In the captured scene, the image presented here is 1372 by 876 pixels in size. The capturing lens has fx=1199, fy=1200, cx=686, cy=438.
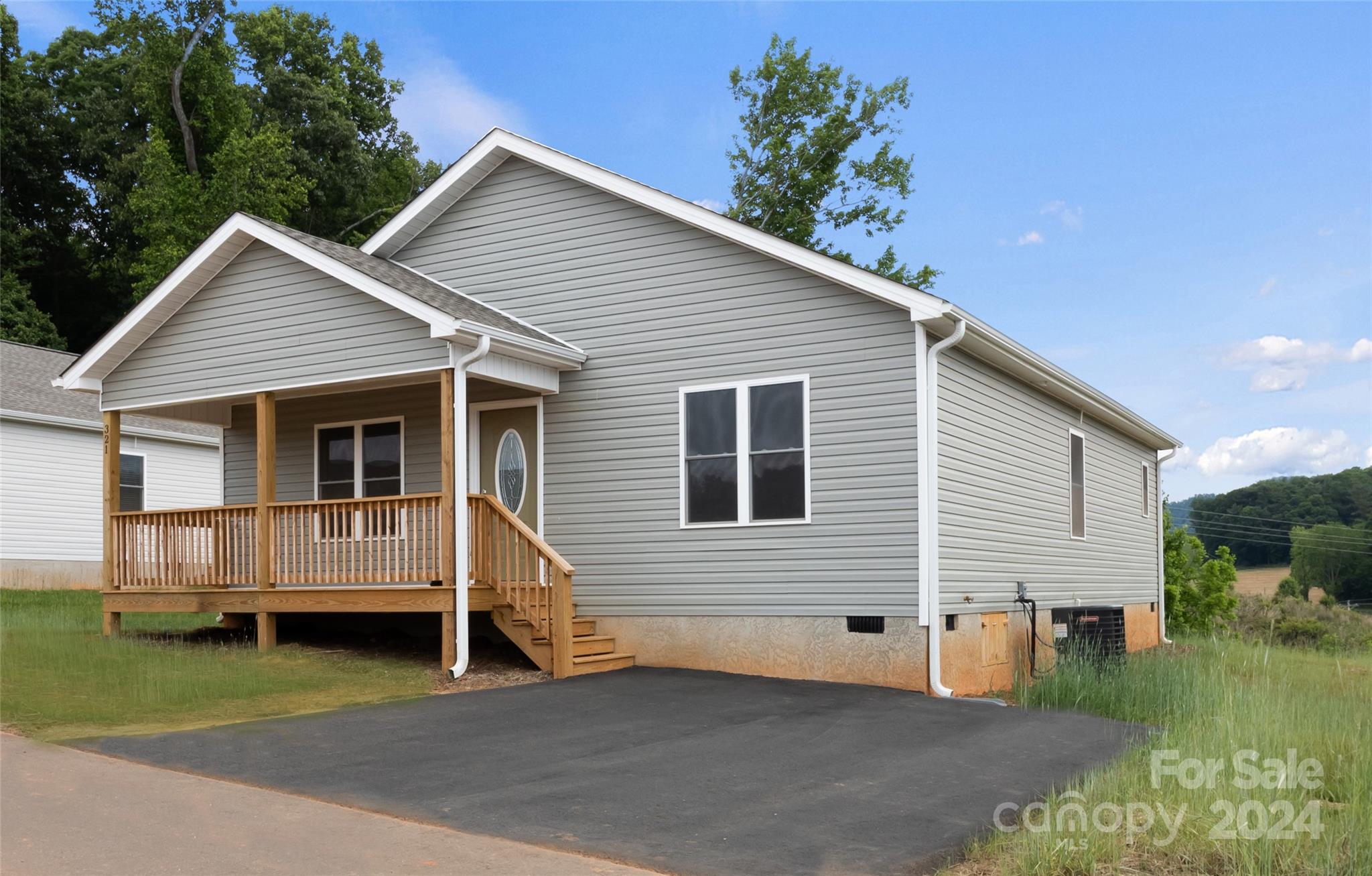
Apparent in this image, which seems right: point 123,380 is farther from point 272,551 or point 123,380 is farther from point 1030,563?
point 1030,563

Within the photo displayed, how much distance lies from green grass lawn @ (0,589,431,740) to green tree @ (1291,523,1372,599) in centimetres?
5330

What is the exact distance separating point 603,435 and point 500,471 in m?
1.55

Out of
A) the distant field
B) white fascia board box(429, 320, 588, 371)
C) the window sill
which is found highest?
white fascia board box(429, 320, 588, 371)

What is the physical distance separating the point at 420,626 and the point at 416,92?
33996 millimetres

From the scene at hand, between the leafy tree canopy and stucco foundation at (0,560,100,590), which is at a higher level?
the leafy tree canopy

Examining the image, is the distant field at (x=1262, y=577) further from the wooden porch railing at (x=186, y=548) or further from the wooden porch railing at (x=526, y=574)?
the wooden porch railing at (x=186, y=548)

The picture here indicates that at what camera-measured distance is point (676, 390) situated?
528 inches

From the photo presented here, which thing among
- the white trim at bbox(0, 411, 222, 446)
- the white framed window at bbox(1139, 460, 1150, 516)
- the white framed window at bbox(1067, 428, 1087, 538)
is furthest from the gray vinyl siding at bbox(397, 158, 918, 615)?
the white framed window at bbox(1139, 460, 1150, 516)

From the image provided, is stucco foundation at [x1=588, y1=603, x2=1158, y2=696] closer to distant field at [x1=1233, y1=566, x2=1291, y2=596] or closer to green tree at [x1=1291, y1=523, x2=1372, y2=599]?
distant field at [x1=1233, y1=566, x2=1291, y2=596]

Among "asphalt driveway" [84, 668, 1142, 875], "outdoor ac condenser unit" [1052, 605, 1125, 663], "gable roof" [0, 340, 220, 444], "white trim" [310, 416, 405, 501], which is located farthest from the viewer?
"gable roof" [0, 340, 220, 444]

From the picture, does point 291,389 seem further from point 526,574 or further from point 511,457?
point 526,574

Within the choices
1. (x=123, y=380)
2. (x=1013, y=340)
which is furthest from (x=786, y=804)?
(x=123, y=380)

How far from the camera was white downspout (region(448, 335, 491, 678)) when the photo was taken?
481 inches

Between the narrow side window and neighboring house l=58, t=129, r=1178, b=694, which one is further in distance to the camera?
the narrow side window
